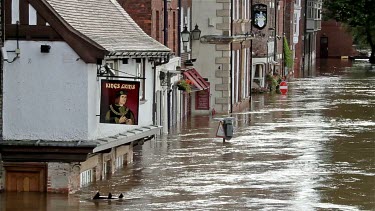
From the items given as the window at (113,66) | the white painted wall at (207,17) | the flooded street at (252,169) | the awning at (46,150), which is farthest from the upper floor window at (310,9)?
the awning at (46,150)

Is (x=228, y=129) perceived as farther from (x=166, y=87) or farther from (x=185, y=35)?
(x=185, y=35)

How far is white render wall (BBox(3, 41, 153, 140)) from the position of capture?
29.4 meters

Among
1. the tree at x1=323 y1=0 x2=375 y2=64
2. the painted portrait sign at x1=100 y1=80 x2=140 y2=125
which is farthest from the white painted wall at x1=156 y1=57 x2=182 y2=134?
the tree at x1=323 y1=0 x2=375 y2=64

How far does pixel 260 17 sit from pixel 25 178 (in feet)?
149

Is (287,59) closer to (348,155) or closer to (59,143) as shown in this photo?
(348,155)

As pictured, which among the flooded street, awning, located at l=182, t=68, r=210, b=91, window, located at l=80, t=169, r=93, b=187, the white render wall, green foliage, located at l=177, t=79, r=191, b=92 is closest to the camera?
the flooded street

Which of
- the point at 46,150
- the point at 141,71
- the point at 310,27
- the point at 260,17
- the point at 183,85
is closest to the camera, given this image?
the point at 46,150

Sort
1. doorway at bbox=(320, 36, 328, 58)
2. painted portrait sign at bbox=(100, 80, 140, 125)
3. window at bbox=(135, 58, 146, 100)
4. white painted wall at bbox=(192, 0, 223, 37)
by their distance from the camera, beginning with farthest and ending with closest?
doorway at bbox=(320, 36, 328, 58) < white painted wall at bbox=(192, 0, 223, 37) < window at bbox=(135, 58, 146, 100) < painted portrait sign at bbox=(100, 80, 140, 125)

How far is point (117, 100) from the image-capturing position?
30125mm

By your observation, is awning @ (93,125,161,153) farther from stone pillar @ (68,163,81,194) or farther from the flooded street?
the flooded street

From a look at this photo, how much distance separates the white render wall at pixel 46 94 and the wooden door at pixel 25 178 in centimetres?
72

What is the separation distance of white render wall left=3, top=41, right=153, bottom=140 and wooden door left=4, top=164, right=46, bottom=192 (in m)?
0.72

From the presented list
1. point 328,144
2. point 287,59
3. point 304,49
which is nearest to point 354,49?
point 304,49

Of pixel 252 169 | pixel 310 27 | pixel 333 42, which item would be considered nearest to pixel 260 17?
pixel 252 169
